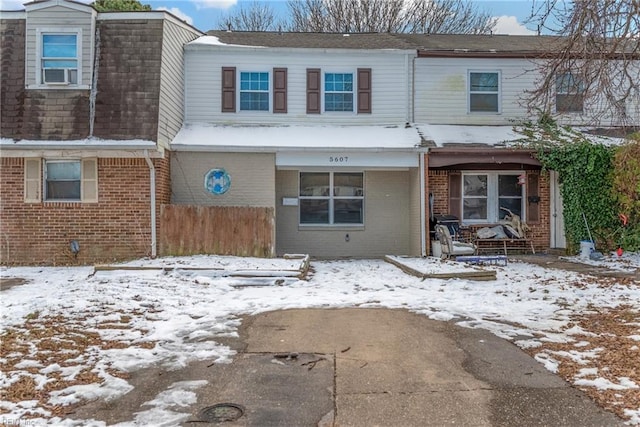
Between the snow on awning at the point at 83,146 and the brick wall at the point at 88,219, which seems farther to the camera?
the brick wall at the point at 88,219

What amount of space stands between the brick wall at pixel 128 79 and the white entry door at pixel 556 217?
10.6 metres

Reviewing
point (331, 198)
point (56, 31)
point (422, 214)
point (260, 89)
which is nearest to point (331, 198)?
point (331, 198)

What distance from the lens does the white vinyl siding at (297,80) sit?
46.0 feet

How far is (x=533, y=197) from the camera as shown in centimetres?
1417

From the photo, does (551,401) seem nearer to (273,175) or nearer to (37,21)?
(273,175)

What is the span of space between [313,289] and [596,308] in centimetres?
424

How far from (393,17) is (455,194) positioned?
1739 centimetres

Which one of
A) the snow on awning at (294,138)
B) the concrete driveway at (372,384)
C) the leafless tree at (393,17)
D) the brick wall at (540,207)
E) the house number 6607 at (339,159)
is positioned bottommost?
the concrete driveway at (372,384)

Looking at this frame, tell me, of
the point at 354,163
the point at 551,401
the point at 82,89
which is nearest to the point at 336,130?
the point at 354,163

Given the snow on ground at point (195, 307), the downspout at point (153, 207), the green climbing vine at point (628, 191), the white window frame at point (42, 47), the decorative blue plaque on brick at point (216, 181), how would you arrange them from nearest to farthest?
the snow on ground at point (195, 307) < the downspout at point (153, 207) < the green climbing vine at point (628, 191) < the white window frame at point (42, 47) < the decorative blue plaque on brick at point (216, 181)

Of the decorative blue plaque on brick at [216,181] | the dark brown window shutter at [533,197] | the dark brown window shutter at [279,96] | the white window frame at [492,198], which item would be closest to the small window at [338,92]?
the dark brown window shutter at [279,96]

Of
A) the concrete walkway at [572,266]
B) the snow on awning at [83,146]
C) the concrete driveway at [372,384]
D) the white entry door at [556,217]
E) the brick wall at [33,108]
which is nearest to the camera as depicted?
the concrete driveway at [372,384]

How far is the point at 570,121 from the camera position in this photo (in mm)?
14633

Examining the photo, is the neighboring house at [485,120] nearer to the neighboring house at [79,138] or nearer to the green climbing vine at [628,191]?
the green climbing vine at [628,191]
